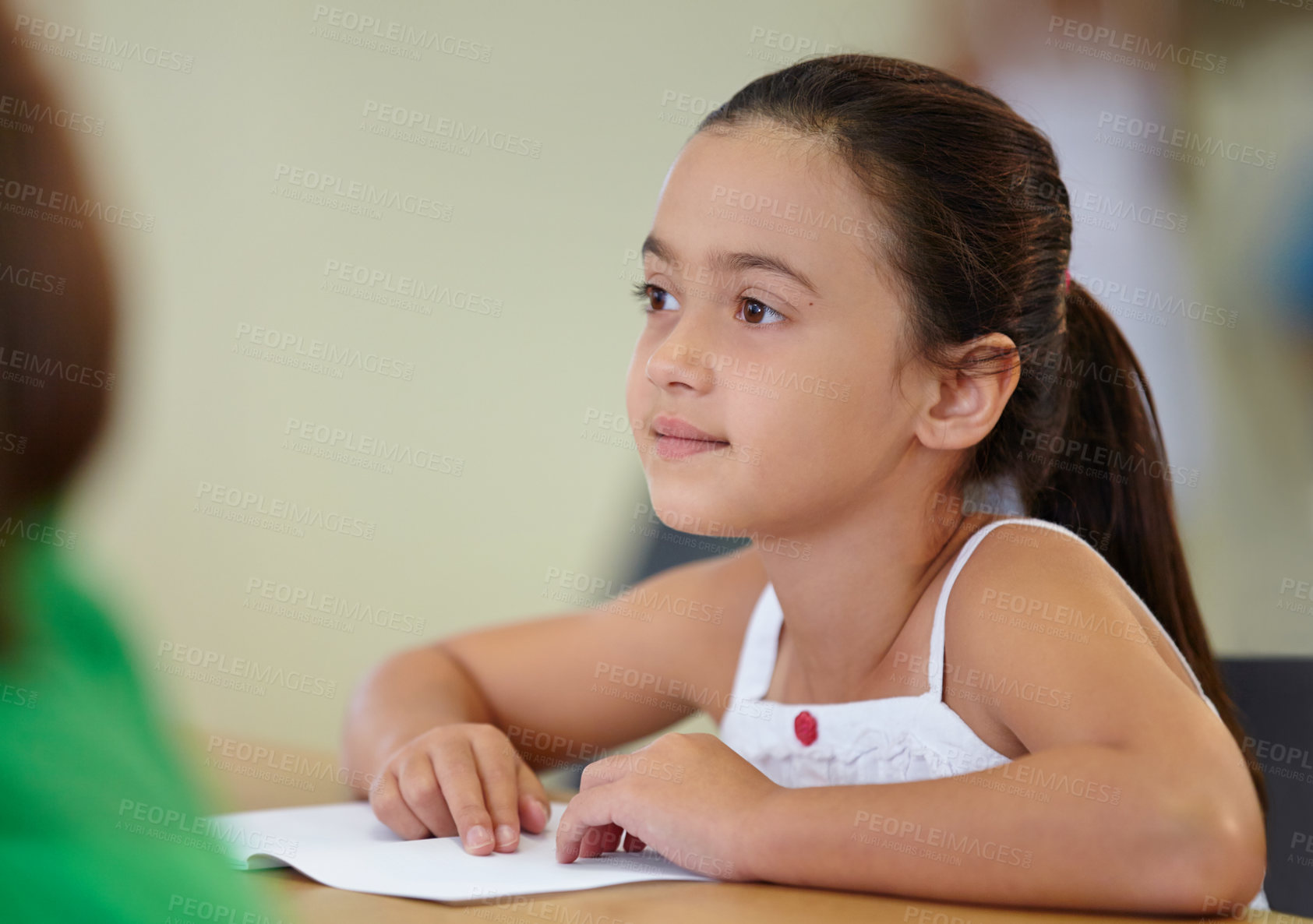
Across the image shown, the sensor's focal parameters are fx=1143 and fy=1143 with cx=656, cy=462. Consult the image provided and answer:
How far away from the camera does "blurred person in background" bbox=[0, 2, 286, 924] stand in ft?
1.20

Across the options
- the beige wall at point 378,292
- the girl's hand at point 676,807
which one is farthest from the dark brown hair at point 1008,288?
the beige wall at point 378,292

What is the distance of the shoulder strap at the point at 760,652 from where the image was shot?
1.24 metres

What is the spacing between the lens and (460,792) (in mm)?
883

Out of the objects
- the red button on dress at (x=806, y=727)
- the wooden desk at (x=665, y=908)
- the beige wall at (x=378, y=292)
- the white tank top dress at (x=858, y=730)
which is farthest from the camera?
the beige wall at (x=378, y=292)

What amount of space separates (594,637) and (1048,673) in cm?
61

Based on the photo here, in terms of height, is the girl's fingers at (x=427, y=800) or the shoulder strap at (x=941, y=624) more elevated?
the shoulder strap at (x=941, y=624)

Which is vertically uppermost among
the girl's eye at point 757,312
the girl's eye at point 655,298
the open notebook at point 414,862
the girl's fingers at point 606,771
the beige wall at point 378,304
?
the beige wall at point 378,304

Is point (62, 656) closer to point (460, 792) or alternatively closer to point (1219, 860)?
point (460, 792)

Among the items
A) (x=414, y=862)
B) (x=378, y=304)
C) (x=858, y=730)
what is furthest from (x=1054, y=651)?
(x=378, y=304)

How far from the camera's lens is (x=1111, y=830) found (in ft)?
2.40

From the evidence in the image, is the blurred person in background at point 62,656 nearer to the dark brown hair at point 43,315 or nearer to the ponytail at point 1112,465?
the dark brown hair at point 43,315

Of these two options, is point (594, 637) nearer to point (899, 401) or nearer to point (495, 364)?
point (899, 401)

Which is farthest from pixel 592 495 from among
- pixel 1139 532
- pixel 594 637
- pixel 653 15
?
pixel 1139 532

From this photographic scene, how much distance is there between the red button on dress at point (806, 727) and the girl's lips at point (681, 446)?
296 millimetres
